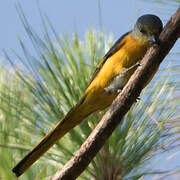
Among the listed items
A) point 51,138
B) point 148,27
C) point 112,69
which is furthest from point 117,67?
point 51,138

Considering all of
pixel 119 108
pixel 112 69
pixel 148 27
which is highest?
pixel 119 108

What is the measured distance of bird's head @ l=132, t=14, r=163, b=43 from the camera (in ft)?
7.68

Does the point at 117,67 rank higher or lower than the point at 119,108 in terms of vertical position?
lower

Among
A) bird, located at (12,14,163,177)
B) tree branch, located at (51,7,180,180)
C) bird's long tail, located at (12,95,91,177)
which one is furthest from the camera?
bird, located at (12,14,163,177)

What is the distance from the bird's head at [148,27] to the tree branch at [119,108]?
0.81 metres

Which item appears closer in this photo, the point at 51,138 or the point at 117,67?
the point at 51,138

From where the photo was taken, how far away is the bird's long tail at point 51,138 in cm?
157

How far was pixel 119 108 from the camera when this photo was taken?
1.53 m

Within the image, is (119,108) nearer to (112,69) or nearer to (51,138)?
→ (51,138)

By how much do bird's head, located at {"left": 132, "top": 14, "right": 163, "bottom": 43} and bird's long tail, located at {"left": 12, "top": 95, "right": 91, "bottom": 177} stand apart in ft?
2.37

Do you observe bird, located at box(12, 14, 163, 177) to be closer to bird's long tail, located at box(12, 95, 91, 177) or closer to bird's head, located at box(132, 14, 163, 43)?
bird's head, located at box(132, 14, 163, 43)

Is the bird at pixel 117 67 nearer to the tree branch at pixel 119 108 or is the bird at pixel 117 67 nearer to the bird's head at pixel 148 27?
the bird's head at pixel 148 27

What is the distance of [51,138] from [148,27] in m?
1.14

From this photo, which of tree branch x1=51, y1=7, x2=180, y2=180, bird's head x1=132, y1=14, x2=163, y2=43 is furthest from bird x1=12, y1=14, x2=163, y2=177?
tree branch x1=51, y1=7, x2=180, y2=180
